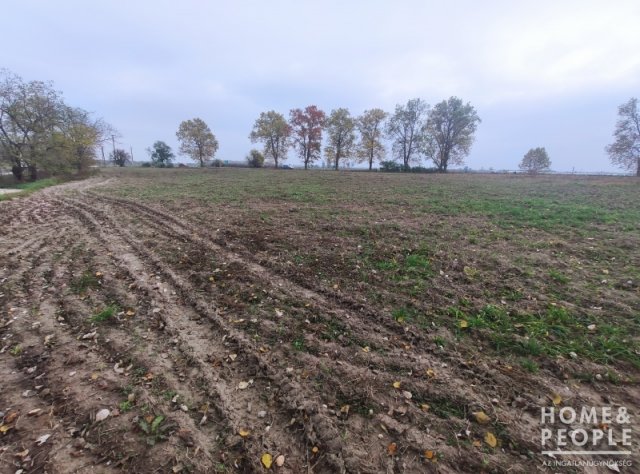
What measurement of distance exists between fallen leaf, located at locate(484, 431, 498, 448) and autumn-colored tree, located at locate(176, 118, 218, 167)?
56985 mm

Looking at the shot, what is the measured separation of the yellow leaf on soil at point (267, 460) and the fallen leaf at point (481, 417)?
6.24 ft

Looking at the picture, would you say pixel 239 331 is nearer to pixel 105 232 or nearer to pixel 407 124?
pixel 105 232

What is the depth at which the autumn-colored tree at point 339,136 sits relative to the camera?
46344mm

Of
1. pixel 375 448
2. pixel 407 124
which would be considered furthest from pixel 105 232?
pixel 407 124

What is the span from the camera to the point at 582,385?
287cm

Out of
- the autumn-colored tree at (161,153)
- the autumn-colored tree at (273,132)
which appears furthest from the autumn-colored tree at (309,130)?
the autumn-colored tree at (161,153)

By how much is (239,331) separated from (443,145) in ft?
163

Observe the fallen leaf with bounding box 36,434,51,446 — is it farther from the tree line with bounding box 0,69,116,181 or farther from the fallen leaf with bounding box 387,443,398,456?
the tree line with bounding box 0,69,116,181

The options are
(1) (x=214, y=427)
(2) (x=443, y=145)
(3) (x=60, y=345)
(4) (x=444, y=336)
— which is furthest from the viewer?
(2) (x=443, y=145)

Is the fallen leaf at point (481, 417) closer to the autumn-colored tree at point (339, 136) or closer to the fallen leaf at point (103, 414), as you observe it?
the fallen leaf at point (103, 414)

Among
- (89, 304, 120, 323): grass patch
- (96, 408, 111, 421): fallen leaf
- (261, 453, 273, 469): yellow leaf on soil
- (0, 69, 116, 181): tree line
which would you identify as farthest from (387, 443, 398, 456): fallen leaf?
(0, 69, 116, 181): tree line

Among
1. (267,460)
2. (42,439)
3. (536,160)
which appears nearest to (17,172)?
(42,439)

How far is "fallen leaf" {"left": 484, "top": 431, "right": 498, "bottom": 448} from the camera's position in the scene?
2.28m

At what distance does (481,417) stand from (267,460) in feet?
6.48
